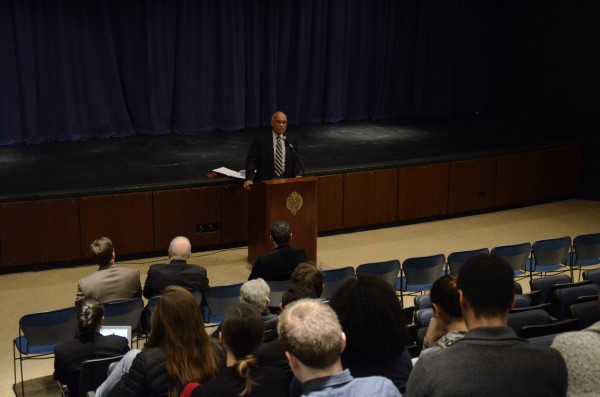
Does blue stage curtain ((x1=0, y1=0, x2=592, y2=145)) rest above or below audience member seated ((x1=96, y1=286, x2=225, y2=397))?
above

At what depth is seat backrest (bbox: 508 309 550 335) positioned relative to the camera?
5.20 meters

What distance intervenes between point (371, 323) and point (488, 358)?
0.79m

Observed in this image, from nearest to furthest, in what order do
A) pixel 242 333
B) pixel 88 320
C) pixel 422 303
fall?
pixel 242 333, pixel 88 320, pixel 422 303

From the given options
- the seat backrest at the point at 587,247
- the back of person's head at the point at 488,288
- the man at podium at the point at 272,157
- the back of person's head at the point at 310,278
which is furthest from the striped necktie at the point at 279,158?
the back of person's head at the point at 488,288

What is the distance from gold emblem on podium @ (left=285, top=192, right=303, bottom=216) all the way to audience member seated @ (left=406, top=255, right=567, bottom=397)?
6.02m

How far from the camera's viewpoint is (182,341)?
12.4 feet

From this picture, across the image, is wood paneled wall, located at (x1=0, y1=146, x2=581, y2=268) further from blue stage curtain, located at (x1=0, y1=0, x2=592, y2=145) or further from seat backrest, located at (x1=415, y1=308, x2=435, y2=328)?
seat backrest, located at (x1=415, y1=308, x2=435, y2=328)

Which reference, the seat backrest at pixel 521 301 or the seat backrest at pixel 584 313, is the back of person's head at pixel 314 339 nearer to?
the seat backrest at pixel 584 313

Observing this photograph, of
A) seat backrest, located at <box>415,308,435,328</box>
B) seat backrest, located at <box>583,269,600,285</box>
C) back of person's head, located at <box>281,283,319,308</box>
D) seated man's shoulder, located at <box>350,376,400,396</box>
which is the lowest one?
seat backrest, located at <box>583,269,600,285</box>

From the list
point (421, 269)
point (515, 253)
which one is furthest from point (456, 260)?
point (515, 253)

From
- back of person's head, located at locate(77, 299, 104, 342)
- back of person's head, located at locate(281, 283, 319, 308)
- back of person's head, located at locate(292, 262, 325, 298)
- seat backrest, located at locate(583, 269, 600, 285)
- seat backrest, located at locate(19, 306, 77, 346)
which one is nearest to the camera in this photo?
back of person's head, located at locate(281, 283, 319, 308)

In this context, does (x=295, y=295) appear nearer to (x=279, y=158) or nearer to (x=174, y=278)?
(x=174, y=278)

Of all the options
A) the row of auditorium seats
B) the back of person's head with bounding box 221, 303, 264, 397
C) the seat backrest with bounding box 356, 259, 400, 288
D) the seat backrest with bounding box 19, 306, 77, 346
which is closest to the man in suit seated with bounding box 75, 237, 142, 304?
the row of auditorium seats

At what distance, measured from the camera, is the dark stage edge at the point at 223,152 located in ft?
33.1
